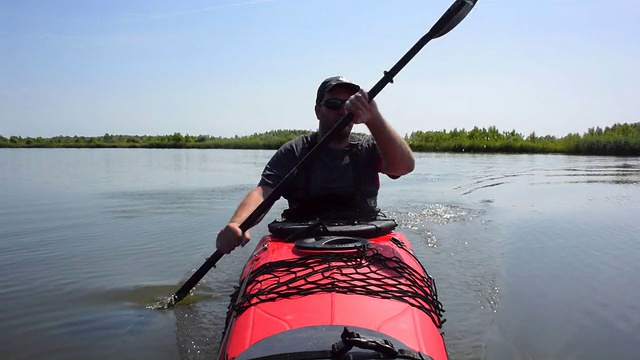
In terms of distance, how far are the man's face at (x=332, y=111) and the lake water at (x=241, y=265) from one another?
1.72 m

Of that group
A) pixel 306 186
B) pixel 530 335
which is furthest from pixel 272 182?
pixel 530 335

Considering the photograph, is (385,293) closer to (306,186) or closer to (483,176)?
(306,186)

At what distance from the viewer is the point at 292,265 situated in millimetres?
2939

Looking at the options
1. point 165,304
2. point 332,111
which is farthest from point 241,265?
point 332,111

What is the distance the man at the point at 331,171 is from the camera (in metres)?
3.61

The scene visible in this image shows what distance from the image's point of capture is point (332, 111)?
3.67m

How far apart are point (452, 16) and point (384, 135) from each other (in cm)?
79

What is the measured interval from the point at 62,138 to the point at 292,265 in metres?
64.7

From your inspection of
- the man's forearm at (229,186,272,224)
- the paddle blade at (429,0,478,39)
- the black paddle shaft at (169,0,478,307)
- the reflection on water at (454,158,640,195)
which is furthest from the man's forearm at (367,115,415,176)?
the reflection on water at (454,158,640,195)

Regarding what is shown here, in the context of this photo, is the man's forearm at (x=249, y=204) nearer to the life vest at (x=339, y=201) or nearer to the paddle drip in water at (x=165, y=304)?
the life vest at (x=339, y=201)

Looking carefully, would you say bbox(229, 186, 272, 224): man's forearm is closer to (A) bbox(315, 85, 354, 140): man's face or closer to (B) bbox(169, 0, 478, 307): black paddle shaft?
(B) bbox(169, 0, 478, 307): black paddle shaft

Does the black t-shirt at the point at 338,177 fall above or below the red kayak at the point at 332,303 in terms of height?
above

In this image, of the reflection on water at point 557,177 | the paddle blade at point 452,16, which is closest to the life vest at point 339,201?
the paddle blade at point 452,16

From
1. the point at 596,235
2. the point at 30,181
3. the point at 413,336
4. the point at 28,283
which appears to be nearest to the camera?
the point at 413,336
